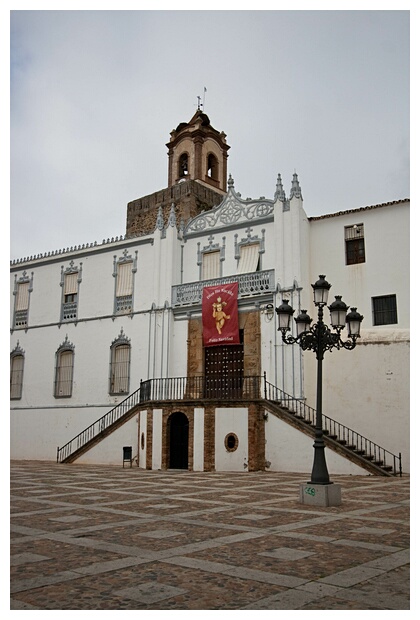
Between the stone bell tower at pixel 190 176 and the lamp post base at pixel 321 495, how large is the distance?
70.3ft

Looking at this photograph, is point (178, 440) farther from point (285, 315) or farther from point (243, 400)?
point (285, 315)

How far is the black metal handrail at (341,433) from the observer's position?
1902cm

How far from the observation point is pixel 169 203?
32.1 m

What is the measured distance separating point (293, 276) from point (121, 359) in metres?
9.03

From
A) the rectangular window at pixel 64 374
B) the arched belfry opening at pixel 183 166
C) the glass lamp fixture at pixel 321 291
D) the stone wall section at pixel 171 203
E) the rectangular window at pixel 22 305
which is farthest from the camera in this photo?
the arched belfry opening at pixel 183 166

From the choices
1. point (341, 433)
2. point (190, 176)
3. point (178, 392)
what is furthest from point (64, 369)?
point (341, 433)

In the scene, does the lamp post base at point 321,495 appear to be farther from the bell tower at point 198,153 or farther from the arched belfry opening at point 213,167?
the arched belfry opening at point 213,167

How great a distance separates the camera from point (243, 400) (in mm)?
20438

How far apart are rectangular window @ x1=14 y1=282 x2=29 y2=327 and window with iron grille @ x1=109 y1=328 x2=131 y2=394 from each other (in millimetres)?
6686

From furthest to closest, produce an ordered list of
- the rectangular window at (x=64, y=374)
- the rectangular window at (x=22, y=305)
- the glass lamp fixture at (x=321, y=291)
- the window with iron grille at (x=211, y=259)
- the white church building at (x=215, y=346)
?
the rectangular window at (x=22, y=305), the rectangular window at (x=64, y=374), the window with iron grille at (x=211, y=259), the white church building at (x=215, y=346), the glass lamp fixture at (x=321, y=291)

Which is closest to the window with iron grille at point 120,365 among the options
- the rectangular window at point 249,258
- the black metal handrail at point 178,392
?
the black metal handrail at point 178,392

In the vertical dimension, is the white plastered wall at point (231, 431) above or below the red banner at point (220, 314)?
below

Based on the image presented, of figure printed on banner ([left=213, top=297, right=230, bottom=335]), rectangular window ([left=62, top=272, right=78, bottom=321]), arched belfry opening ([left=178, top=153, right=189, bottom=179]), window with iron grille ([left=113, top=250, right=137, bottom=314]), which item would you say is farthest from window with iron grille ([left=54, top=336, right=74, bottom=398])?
arched belfry opening ([left=178, top=153, right=189, bottom=179])

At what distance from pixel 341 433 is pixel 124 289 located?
12.0 metres
